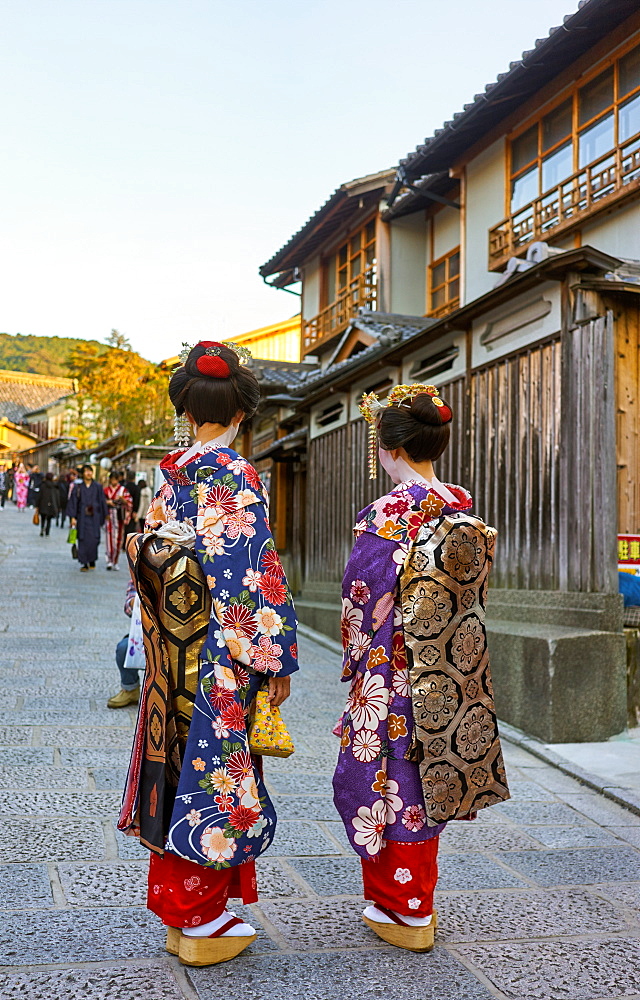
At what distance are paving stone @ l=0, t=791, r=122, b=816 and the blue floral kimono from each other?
1575mm

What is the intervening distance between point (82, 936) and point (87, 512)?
43.5 feet

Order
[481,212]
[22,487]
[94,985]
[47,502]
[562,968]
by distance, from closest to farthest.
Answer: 1. [94,985]
2. [562,968]
3. [481,212]
4. [47,502]
5. [22,487]

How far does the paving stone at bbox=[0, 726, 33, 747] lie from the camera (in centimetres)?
533

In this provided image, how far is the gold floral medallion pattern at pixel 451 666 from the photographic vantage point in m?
2.98

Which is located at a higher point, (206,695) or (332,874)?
(206,695)

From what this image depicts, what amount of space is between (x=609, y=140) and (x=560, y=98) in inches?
52.3

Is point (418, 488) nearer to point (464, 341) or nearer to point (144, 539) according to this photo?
point (144, 539)

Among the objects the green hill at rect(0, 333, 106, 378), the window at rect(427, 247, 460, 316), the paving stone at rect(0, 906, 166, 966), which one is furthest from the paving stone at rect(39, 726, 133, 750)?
the green hill at rect(0, 333, 106, 378)

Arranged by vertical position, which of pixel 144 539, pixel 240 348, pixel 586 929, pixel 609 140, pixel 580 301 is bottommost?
pixel 586 929

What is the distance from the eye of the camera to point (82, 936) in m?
2.90

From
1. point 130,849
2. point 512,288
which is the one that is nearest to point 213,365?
point 130,849

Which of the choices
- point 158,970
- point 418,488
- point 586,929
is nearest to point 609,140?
point 418,488

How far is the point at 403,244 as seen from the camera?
18.0 m

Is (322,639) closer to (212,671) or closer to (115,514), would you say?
(115,514)
